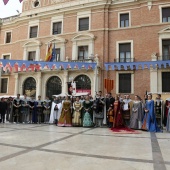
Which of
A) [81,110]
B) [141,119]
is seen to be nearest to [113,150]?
[141,119]

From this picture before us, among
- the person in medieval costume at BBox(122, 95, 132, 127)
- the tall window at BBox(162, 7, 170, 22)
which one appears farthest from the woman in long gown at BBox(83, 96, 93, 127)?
the tall window at BBox(162, 7, 170, 22)

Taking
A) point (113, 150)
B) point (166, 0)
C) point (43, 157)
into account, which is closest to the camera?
point (43, 157)

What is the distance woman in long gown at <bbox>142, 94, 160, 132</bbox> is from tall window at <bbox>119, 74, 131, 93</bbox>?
32.2 feet

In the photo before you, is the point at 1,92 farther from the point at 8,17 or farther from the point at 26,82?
the point at 8,17

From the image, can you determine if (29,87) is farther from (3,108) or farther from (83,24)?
(3,108)

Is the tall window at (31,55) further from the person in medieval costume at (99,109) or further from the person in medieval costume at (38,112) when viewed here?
the person in medieval costume at (99,109)

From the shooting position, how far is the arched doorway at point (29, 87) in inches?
873

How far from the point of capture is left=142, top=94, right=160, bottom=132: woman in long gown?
8.62 meters

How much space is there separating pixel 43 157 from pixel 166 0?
1886 centimetres

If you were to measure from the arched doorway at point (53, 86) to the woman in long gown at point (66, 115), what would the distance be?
10.7 m

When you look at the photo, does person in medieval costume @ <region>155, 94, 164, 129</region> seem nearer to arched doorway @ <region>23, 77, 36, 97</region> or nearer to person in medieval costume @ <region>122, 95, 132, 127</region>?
person in medieval costume @ <region>122, 95, 132, 127</region>

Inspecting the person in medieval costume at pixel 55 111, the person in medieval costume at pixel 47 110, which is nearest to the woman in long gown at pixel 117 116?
the person in medieval costume at pixel 55 111

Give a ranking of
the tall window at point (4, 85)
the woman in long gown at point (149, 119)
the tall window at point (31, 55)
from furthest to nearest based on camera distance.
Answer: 1. the tall window at point (4, 85)
2. the tall window at point (31, 55)
3. the woman in long gown at point (149, 119)

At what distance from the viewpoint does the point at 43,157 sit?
4051mm
